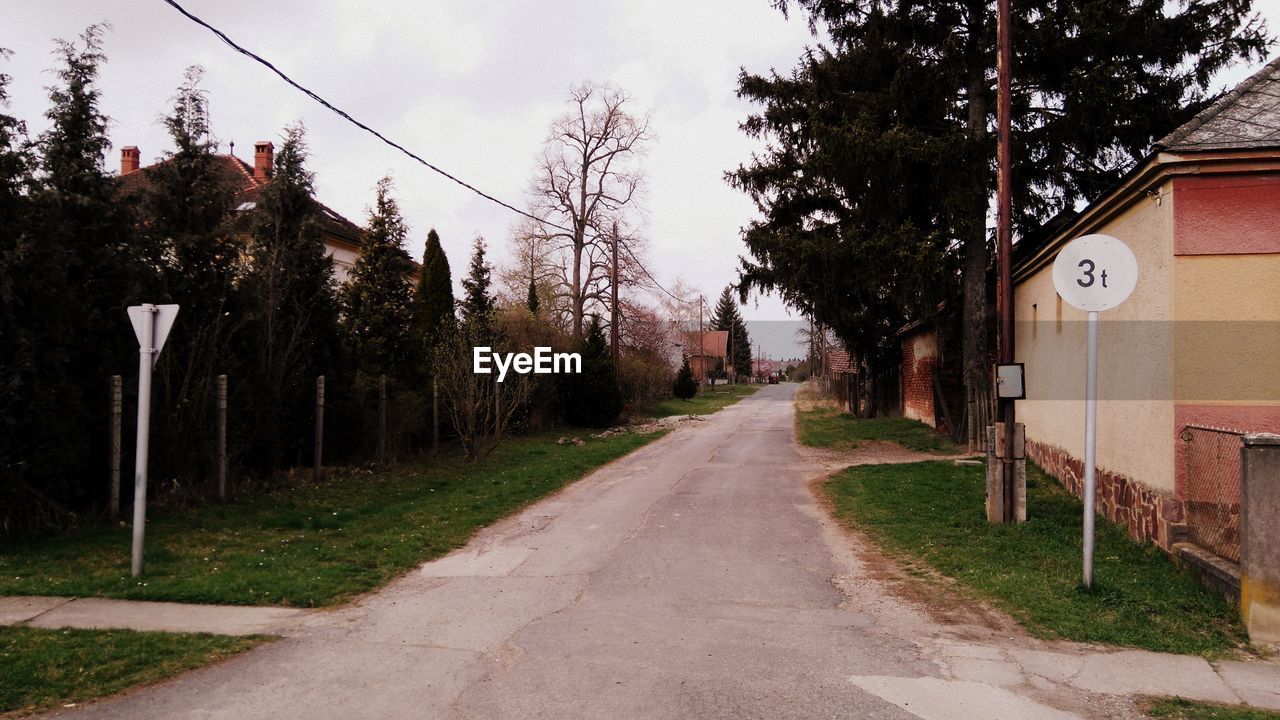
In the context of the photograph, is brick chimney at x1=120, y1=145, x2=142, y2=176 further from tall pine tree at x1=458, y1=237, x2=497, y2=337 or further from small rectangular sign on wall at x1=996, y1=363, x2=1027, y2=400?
small rectangular sign on wall at x1=996, y1=363, x2=1027, y2=400

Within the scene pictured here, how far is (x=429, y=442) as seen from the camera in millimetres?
17344

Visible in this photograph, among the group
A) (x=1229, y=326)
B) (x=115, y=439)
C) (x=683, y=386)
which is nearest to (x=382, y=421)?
(x=115, y=439)

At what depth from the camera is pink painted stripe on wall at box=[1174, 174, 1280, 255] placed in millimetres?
7105

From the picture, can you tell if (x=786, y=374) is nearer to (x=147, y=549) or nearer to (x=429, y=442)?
(x=429, y=442)

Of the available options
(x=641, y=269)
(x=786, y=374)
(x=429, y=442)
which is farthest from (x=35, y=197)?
(x=786, y=374)

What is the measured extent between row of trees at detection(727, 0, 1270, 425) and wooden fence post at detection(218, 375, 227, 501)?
10.8 meters

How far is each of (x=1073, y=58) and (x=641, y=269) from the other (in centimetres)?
2440

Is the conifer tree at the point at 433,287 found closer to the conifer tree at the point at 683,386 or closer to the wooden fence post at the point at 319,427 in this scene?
the wooden fence post at the point at 319,427

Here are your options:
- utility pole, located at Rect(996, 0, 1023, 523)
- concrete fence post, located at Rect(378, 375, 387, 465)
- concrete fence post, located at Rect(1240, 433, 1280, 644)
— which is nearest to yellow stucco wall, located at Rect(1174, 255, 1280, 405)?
concrete fence post, located at Rect(1240, 433, 1280, 644)

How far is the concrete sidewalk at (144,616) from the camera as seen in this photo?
5.55 metres

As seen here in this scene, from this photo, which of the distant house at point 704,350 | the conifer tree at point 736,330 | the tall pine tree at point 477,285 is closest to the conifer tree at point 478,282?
the tall pine tree at point 477,285

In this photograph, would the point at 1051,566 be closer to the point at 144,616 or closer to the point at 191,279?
the point at 144,616

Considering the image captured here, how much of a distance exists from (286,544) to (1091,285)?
8361 millimetres

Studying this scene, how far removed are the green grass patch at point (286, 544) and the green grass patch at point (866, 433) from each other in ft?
29.9
